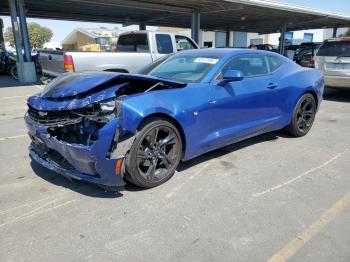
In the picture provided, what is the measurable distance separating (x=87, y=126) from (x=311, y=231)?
2381 mm

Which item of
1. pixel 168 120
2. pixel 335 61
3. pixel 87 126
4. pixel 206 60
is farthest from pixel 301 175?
pixel 335 61

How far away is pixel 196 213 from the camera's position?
10.1 feet

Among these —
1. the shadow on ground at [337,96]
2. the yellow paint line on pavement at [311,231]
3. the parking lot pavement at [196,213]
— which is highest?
the parking lot pavement at [196,213]

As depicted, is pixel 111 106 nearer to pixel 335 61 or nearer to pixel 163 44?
pixel 163 44

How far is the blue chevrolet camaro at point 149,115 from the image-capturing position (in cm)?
314

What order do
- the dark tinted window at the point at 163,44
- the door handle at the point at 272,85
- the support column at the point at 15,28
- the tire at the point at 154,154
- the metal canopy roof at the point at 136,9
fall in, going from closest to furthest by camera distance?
the tire at the point at 154,154
the door handle at the point at 272,85
the dark tinted window at the point at 163,44
the support column at the point at 15,28
the metal canopy roof at the point at 136,9

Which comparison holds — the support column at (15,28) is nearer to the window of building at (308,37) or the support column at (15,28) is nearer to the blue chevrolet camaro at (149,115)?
the blue chevrolet camaro at (149,115)

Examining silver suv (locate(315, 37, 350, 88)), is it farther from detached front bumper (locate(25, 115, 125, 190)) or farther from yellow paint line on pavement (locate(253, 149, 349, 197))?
detached front bumper (locate(25, 115, 125, 190))

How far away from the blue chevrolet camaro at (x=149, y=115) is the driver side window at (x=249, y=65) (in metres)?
0.01

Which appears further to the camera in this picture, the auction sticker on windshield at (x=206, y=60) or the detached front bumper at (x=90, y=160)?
the auction sticker on windshield at (x=206, y=60)

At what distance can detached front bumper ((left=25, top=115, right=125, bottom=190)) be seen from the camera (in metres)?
3.05

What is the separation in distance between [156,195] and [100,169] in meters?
0.71

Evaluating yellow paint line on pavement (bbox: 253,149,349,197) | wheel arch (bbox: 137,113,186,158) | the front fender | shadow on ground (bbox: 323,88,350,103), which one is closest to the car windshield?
wheel arch (bbox: 137,113,186,158)

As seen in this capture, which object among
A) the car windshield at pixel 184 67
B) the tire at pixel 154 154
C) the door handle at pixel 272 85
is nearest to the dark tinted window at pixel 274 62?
the door handle at pixel 272 85
